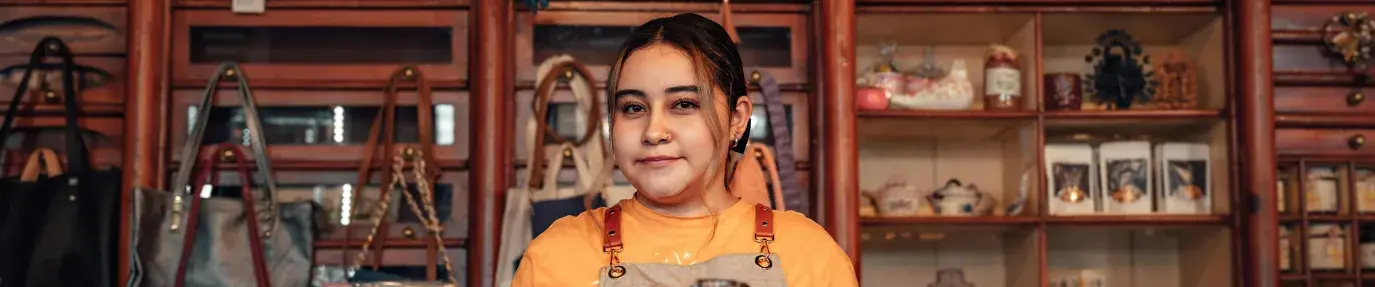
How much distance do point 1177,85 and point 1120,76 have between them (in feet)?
0.47

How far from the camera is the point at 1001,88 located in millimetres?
3330

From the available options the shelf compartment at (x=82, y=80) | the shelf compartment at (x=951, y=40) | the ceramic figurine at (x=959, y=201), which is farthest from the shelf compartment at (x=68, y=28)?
the ceramic figurine at (x=959, y=201)

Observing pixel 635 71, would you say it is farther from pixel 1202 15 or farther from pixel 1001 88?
pixel 1202 15

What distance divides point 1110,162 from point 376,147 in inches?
73.2

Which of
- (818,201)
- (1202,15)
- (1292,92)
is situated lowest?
(818,201)

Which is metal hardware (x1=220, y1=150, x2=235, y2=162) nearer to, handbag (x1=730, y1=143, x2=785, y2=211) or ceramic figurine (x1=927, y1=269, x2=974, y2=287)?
handbag (x1=730, y1=143, x2=785, y2=211)

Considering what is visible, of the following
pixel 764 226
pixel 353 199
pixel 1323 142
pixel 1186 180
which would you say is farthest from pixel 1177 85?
pixel 764 226

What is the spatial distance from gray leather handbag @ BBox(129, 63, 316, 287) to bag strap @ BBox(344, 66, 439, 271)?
142 mm

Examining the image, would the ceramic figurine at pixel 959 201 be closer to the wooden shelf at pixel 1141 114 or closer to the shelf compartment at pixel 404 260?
the wooden shelf at pixel 1141 114

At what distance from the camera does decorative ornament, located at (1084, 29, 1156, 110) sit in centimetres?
340

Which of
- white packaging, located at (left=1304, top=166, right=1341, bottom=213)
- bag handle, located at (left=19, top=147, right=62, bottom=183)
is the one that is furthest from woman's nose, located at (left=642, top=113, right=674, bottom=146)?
white packaging, located at (left=1304, top=166, right=1341, bottom=213)

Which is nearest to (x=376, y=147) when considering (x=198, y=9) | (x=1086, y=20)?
(x=198, y=9)

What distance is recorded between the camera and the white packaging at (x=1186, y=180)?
3336 millimetres

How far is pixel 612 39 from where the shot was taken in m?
3.18
